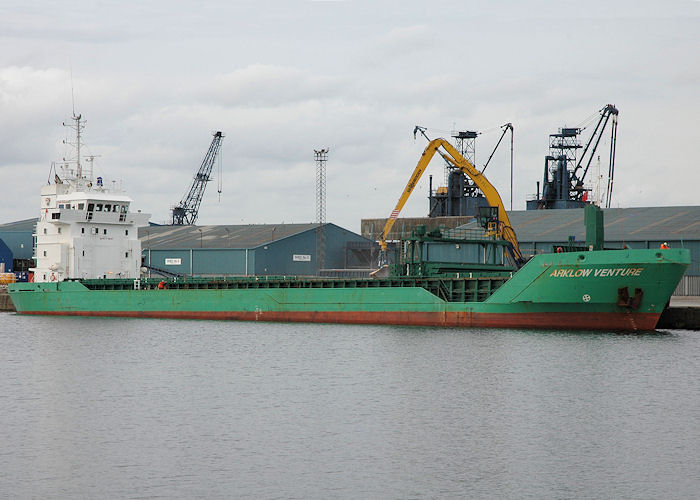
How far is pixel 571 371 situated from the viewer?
28.2 metres

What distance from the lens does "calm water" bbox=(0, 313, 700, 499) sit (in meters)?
16.9

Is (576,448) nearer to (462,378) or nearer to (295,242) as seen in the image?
(462,378)

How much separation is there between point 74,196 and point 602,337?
3159cm

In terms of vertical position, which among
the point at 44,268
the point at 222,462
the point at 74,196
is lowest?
the point at 222,462

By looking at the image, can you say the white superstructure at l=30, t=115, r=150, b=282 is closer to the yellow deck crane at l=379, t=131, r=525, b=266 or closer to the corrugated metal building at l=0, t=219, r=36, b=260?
the yellow deck crane at l=379, t=131, r=525, b=266

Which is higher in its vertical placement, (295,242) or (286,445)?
(295,242)

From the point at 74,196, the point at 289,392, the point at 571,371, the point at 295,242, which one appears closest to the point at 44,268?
the point at 74,196

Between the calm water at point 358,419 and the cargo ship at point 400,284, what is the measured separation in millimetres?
2449

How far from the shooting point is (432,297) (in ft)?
136

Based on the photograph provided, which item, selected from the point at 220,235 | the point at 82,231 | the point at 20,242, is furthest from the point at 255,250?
the point at 20,242

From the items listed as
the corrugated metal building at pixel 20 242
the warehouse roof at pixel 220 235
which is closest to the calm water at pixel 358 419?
the warehouse roof at pixel 220 235

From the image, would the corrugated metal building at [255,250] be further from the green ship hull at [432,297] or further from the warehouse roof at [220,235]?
the green ship hull at [432,297]

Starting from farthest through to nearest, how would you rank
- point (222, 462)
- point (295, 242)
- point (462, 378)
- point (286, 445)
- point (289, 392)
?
point (295, 242), point (462, 378), point (289, 392), point (286, 445), point (222, 462)

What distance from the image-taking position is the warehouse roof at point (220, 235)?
73.1 meters
